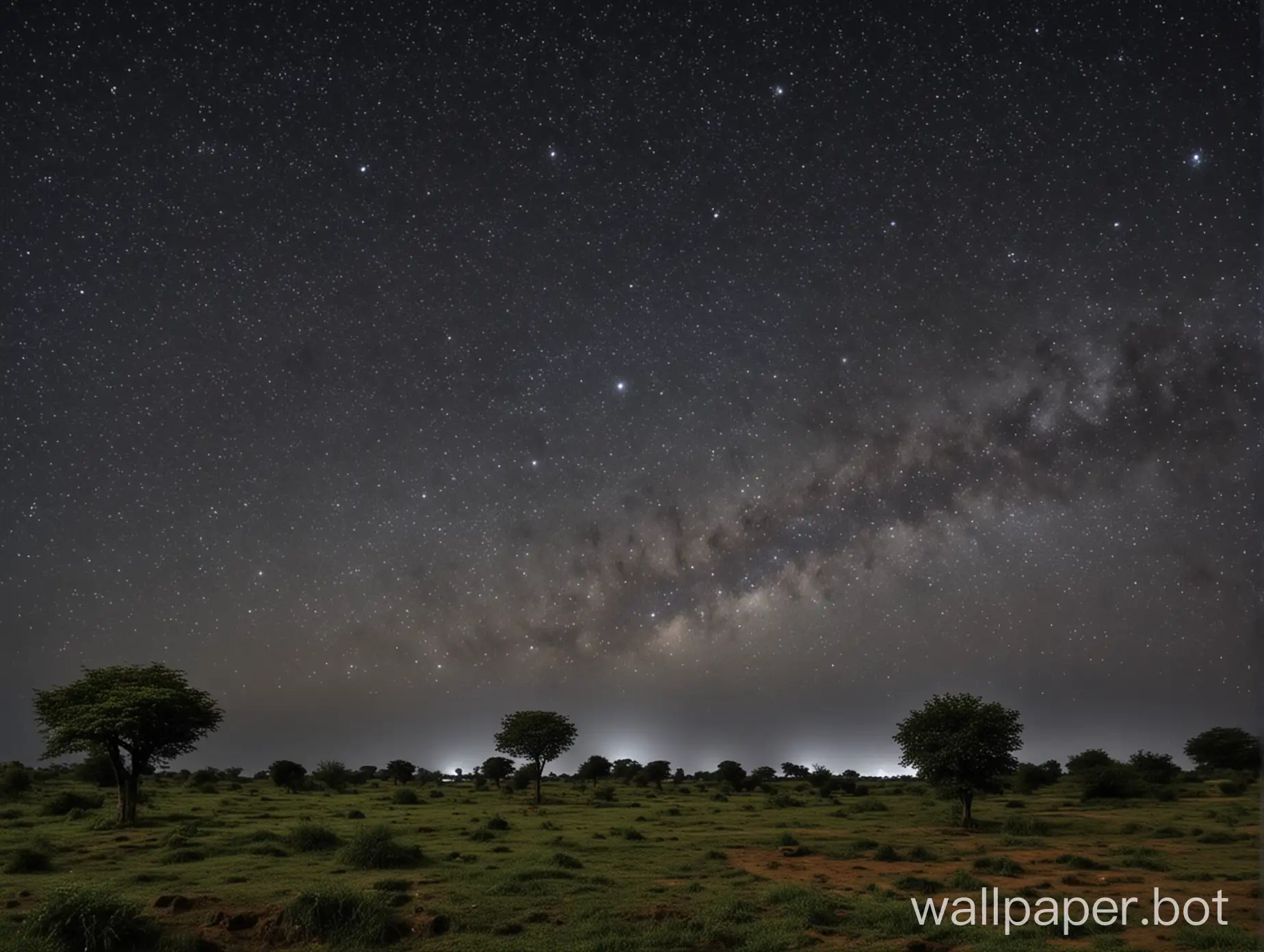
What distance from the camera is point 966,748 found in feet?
124

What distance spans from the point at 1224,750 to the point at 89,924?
98.3 m

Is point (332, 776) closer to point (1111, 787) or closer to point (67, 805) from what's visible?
point (67, 805)

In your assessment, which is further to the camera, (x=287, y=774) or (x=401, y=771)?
(x=401, y=771)

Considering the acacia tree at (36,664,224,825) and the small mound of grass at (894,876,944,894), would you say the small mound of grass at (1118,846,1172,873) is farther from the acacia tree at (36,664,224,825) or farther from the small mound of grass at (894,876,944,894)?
the acacia tree at (36,664,224,825)

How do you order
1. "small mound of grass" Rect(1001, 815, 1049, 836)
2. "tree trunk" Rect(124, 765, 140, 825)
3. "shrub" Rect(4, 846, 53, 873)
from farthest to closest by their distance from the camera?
"tree trunk" Rect(124, 765, 140, 825), "small mound of grass" Rect(1001, 815, 1049, 836), "shrub" Rect(4, 846, 53, 873)

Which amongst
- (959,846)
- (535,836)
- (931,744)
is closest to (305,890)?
(535,836)

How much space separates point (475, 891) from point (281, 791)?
51.5 m

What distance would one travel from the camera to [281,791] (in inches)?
2437

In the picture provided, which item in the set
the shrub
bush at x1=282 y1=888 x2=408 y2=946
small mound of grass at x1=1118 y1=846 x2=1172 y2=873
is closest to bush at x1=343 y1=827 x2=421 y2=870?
bush at x1=282 y1=888 x2=408 y2=946

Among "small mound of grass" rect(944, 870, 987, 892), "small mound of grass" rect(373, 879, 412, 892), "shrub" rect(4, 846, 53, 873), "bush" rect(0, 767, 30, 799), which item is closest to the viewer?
"small mound of grass" rect(373, 879, 412, 892)

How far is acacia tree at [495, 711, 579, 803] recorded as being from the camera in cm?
5991

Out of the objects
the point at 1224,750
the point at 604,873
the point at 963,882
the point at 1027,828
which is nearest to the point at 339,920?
the point at 604,873

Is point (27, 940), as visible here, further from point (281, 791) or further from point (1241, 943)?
point (281, 791)

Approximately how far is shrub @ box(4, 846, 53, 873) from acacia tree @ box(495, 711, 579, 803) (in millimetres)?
38562
